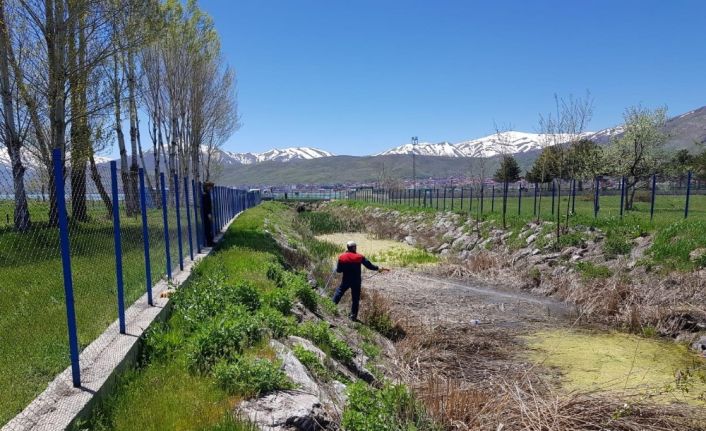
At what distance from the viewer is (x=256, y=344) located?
5.42 m

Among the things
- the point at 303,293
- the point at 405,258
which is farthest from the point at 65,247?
the point at 405,258

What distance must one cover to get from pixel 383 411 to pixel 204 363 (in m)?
1.69

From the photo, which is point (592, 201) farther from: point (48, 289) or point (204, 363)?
point (204, 363)

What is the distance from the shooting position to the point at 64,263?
4.12 m

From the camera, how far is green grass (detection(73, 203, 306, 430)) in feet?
12.9

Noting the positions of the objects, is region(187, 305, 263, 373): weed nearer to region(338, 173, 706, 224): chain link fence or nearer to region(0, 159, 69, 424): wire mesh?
region(0, 159, 69, 424): wire mesh

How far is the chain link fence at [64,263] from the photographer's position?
4195 millimetres

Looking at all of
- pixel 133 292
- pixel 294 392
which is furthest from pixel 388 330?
pixel 294 392

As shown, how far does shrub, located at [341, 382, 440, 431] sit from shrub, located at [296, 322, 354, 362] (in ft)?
5.16

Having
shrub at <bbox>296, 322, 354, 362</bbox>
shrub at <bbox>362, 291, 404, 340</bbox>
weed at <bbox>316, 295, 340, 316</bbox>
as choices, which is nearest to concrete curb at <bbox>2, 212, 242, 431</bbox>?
shrub at <bbox>296, 322, 354, 362</bbox>

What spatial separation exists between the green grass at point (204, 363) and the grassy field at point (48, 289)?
0.65 metres

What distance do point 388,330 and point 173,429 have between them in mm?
6137

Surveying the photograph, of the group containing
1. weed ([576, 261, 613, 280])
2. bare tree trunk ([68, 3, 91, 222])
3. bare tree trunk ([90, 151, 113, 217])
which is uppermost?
bare tree trunk ([68, 3, 91, 222])

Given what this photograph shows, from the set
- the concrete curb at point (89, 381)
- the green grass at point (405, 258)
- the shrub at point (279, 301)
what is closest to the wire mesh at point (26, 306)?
the concrete curb at point (89, 381)
